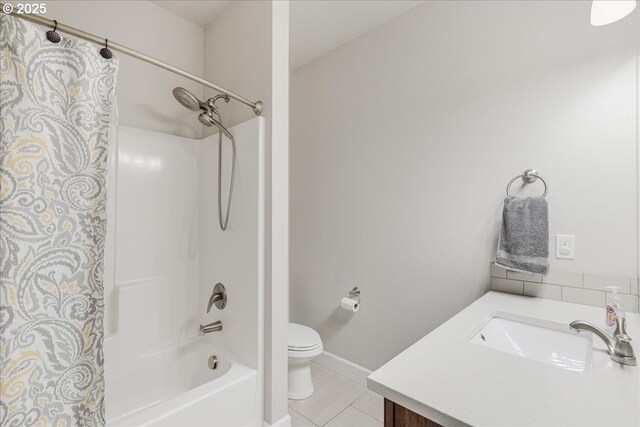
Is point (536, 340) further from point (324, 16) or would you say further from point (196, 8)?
point (196, 8)

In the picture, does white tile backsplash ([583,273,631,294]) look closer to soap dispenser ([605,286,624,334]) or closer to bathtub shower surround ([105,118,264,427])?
soap dispenser ([605,286,624,334])

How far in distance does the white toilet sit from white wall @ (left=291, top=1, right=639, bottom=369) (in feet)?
1.29

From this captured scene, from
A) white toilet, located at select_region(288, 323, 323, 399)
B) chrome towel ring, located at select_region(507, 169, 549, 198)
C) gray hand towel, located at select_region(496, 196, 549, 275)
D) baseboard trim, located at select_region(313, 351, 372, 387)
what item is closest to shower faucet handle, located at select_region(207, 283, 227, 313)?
white toilet, located at select_region(288, 323, 323, 399)

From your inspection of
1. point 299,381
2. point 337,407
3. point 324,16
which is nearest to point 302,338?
point 299,381

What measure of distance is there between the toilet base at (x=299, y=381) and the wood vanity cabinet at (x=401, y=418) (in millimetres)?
1360

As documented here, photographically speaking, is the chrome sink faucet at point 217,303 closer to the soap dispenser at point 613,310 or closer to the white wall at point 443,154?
the white wall at point 443,154

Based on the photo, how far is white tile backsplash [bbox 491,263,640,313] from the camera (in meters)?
1.33

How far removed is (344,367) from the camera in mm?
2357

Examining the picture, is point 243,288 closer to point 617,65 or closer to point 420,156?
point 420,156

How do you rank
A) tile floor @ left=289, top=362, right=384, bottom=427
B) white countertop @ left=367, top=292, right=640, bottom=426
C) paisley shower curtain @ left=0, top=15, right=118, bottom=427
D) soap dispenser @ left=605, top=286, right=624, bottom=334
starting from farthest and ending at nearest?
tile floor @ left=289, top=362, right=384, bottom=427, soap dispenser @ left=605, top=286, right=624, bottom=334, paisley shower curtain @ left=0, top=15, right=118, bottom=427, white countertop @ left=367, top=292, right=640, bottom=426

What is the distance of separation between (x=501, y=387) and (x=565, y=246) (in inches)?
42.0

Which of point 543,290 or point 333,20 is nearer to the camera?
point 543,290

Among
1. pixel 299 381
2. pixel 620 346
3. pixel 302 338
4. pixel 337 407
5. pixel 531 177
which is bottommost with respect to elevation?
pixel 337 407

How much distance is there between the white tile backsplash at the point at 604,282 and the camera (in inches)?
52.7
